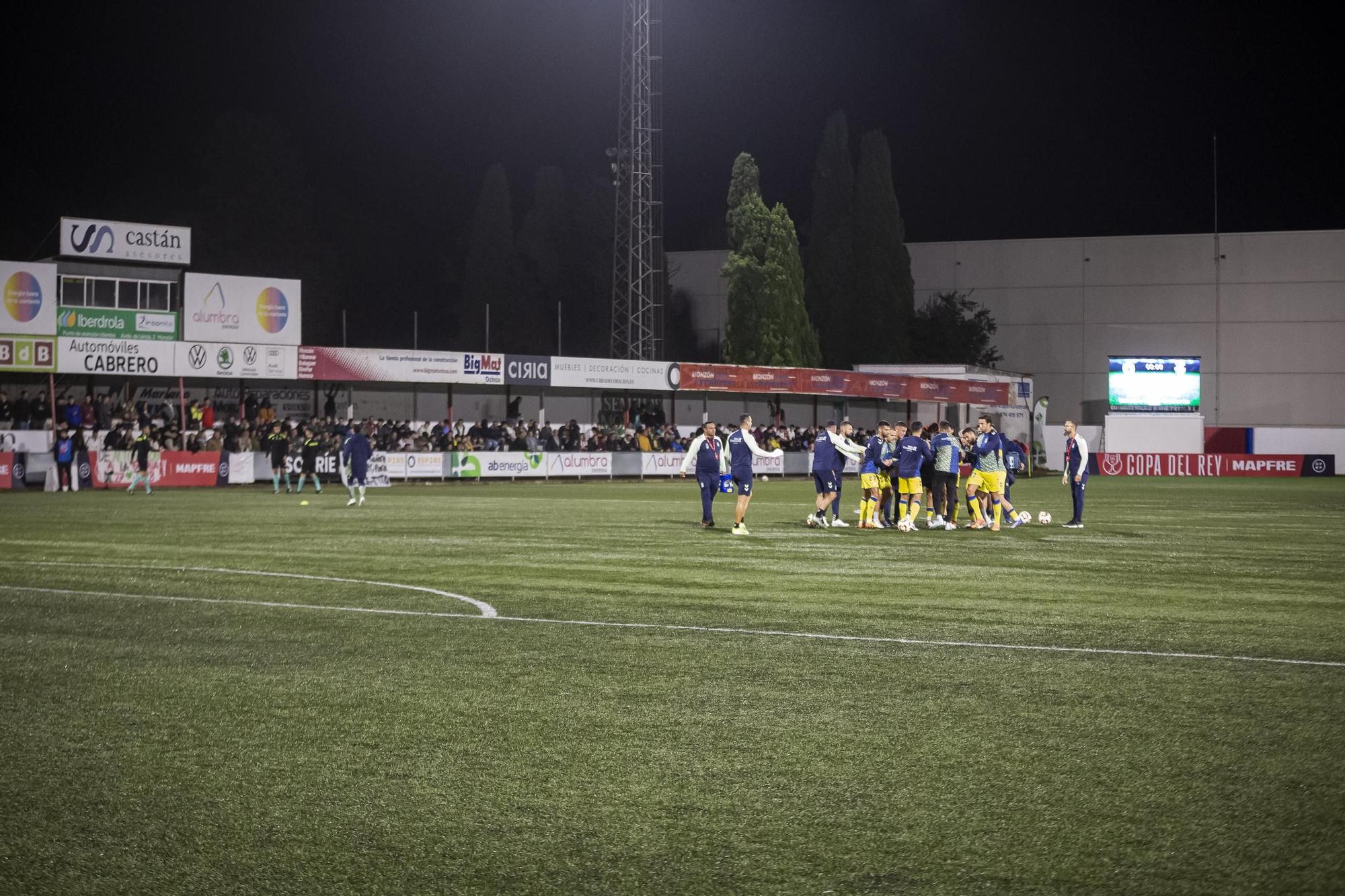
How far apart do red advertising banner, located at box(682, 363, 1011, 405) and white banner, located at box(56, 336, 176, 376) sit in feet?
65.0

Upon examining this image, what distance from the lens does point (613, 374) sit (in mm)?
49594

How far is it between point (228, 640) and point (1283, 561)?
12772 mm

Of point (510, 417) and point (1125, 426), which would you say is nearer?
point (510, 417)

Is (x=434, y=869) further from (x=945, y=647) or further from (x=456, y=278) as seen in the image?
(x=456, y=278)

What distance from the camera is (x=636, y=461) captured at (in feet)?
159

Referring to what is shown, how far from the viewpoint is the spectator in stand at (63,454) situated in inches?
1358

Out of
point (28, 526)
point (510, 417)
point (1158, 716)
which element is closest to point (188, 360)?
point (510, 417)

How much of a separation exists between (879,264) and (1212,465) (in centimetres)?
2377

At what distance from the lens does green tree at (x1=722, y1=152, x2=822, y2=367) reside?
227 feet

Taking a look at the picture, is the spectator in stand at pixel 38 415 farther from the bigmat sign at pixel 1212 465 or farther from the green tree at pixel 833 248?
the green tree at pixel 833 248

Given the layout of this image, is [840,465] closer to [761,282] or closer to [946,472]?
[946,472]

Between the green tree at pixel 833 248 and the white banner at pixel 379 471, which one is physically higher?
the green tree at pixel 833 248

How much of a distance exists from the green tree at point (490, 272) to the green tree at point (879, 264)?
24954mm

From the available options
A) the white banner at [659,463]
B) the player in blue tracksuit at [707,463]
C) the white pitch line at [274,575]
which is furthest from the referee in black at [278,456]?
the white pitch line at [274,575]
